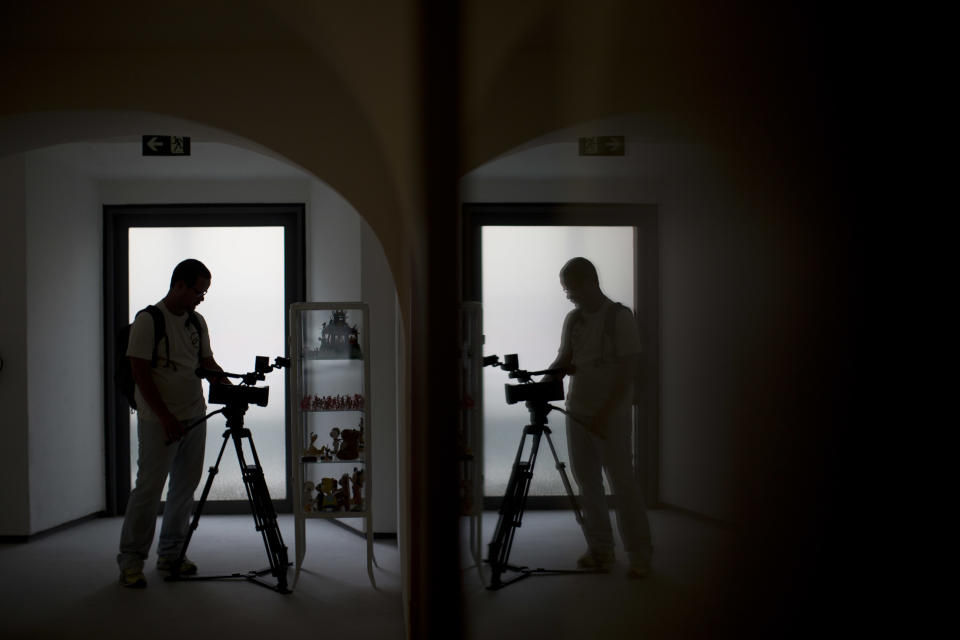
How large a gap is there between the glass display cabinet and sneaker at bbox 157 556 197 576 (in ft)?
1.99

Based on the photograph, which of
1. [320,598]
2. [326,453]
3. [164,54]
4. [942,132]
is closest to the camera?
[942,132]

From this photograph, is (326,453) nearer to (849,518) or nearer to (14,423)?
(14,423)

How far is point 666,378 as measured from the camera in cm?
18

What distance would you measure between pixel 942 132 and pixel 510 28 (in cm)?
19

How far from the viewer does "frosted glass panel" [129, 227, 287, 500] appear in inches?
221

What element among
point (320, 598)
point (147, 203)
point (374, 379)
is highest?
point (147, 203)

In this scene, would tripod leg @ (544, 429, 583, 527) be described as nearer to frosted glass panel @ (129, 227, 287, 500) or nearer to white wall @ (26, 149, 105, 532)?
white wall @ (26, 149, 105, 532)

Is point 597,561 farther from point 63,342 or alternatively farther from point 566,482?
point 63,342

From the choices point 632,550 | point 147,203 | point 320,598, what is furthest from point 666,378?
point 147,203

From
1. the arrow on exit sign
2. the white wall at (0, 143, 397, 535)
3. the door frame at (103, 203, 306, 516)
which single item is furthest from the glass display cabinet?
the door frame at (103, 203, 306, 516)

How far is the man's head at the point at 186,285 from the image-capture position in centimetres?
380

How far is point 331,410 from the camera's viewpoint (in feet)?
13.8

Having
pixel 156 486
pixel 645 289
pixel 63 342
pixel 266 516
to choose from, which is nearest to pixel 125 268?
pixel 63 342

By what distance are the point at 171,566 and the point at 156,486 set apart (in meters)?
0.57
